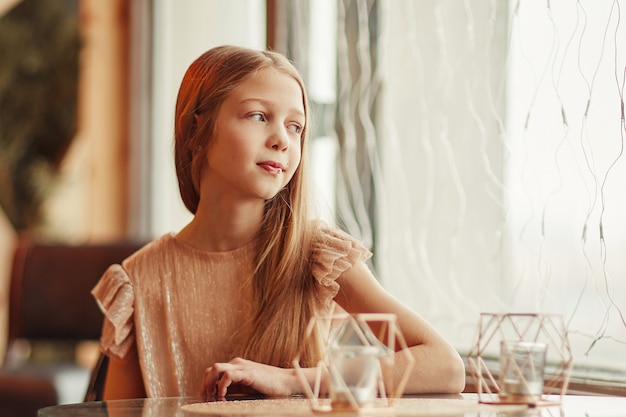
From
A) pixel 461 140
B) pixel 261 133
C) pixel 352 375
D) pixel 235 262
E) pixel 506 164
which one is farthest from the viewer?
pixel 461 140

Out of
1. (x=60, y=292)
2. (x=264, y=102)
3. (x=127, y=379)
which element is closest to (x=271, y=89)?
(x=264, y=102)

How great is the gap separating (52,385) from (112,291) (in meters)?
0.92

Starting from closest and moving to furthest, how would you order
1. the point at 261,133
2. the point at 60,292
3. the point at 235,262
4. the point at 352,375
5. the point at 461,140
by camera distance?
the point at 352,375 → the point at 261,133 → the point at 235,262 → the point at 461,140 → the point at 60,292

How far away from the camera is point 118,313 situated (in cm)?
131

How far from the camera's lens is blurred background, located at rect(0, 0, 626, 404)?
4.73ft

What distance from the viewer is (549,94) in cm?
156

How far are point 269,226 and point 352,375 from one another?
0.48 m

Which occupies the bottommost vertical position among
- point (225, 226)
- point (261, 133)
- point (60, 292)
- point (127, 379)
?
point (60, 292)

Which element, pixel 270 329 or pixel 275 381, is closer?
pixel 275 381

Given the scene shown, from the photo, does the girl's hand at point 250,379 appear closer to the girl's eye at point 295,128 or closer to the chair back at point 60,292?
the girl's eye at point 295,128

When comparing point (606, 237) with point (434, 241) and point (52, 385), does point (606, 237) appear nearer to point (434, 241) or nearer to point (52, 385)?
point (434, 241)

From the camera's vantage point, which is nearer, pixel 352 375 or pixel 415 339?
pixel 352 375

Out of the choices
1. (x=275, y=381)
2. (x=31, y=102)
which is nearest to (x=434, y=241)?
(x=275, y=381)

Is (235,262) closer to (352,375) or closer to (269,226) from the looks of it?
(269,226)
